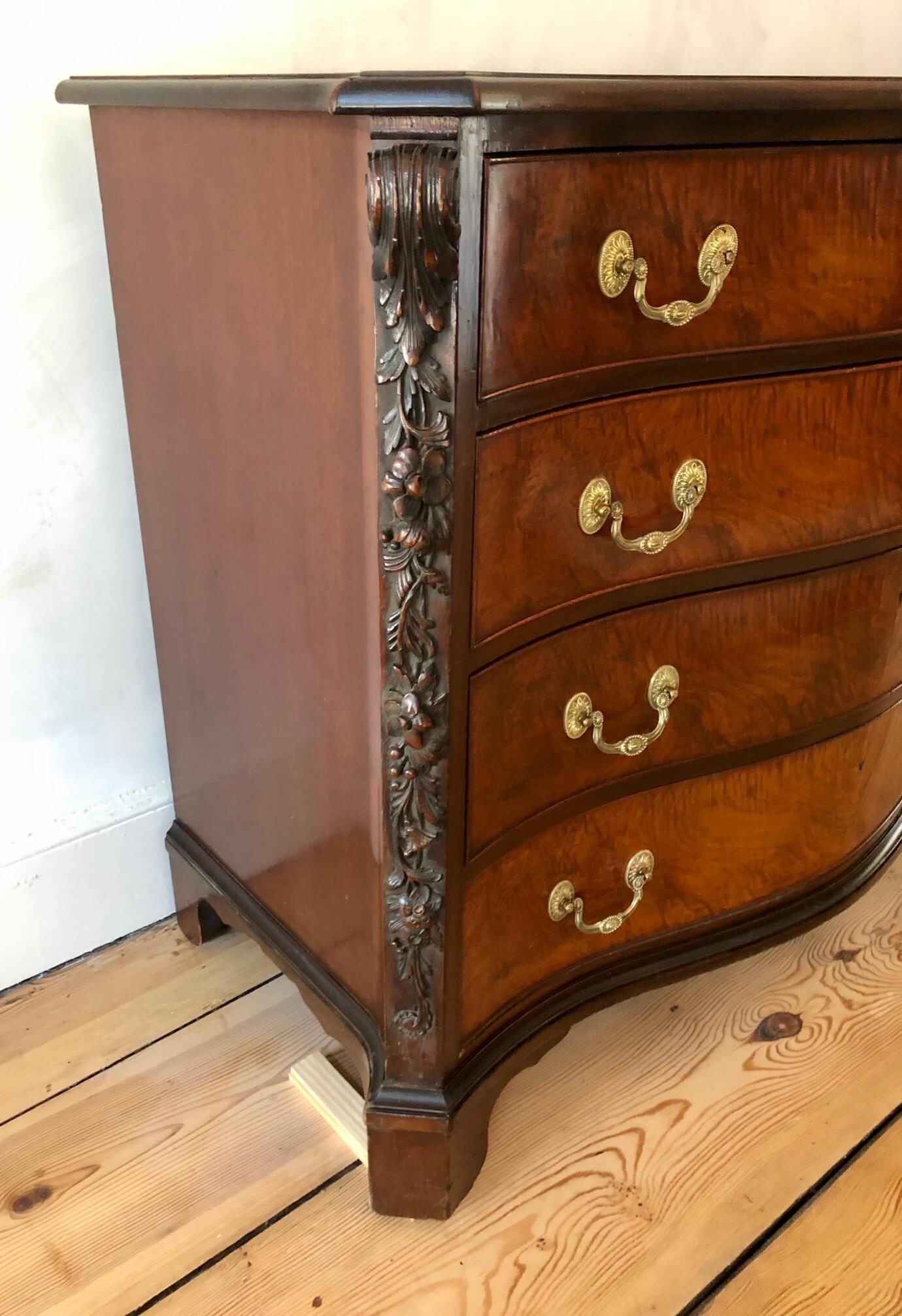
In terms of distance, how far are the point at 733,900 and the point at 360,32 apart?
0.99 meters

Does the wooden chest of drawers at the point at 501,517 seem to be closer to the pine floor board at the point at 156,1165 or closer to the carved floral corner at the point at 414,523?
the carved floral corner at the point at 414,523

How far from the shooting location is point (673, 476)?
2.75 ft

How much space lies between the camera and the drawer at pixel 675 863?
3.05 ft

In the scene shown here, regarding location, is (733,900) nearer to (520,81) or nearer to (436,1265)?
(436,1265)

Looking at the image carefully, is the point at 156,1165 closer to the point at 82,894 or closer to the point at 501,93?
the point at 82,894

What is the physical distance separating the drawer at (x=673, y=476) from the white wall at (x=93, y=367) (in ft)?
1.85

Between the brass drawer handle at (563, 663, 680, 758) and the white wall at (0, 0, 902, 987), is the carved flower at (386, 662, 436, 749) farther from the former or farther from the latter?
the white wall at (0, 0, 902, 987)

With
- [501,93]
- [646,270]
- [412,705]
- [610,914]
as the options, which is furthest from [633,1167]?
[501,93]

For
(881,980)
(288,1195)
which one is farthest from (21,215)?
(881,980)

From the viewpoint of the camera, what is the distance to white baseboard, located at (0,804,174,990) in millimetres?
1223

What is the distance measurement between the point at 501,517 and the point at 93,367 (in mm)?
566

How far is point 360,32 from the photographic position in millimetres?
1091

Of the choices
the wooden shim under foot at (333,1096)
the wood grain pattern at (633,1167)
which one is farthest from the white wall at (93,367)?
the wood grain pattern at (633,1167)

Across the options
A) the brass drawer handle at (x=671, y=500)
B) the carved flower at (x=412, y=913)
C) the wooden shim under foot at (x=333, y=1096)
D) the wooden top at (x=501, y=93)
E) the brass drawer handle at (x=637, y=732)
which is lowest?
the wooden shim under foot at (x=333, y=1096)
